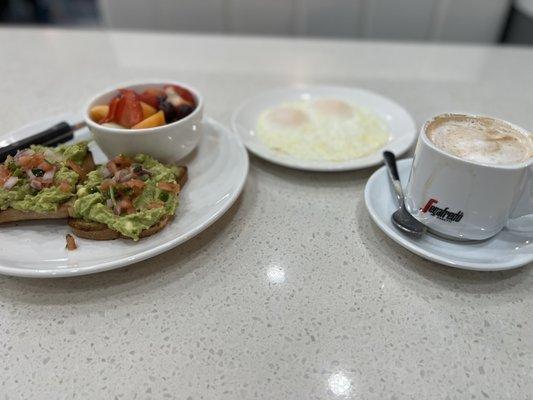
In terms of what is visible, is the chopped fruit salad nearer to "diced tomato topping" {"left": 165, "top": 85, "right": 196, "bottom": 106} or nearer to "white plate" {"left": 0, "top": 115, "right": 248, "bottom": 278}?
"diced tomato topping" {"left": 165, "top": 85, "right": 196, "bottom": 106}

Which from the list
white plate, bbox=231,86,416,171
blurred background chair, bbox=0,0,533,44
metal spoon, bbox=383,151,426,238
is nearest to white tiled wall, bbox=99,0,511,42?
blurred background chair, bbox=0,0,533,44

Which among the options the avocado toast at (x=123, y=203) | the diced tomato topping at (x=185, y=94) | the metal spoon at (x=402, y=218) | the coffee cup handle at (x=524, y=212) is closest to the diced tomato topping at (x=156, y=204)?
the avocado toast at (x=123, y=203)

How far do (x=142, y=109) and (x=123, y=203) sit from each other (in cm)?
29

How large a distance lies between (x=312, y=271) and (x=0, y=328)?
531 mm

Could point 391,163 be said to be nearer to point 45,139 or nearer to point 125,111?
point 125,111

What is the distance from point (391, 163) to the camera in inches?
35.1

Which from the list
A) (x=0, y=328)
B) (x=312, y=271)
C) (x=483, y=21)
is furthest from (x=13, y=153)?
(x=483, y=21)

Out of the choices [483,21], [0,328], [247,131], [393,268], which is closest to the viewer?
[0,328]

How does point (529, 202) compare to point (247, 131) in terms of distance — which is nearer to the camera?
point (529, 202)

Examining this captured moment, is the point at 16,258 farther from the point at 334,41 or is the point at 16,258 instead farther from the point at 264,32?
the point at 264,32

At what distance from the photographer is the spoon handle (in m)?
0.81

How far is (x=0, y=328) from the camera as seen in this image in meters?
0.63

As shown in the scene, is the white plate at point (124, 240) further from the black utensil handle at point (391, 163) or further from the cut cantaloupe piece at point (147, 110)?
the black utensil handle at point (391, 163)

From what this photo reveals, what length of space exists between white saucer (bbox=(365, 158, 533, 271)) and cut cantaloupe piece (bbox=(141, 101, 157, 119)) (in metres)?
0.54
